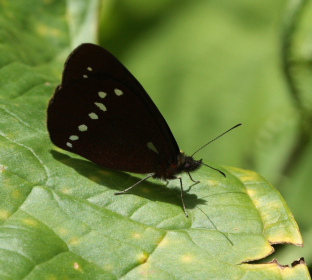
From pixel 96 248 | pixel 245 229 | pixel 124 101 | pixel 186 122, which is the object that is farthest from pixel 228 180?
pixel 186 122

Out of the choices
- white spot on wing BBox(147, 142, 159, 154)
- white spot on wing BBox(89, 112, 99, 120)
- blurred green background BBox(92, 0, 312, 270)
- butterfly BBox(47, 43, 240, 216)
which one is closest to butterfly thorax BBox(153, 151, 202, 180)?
butterfly BBox(47, 43, 240, 216)

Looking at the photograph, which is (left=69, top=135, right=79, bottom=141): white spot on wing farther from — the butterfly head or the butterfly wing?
the butterfly head

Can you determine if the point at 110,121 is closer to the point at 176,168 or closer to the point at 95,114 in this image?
the point at 95,114

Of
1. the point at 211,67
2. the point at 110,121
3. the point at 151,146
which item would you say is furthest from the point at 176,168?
the point at 211,67

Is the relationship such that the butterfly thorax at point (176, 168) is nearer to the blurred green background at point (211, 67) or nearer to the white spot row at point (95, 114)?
the white spot row at point (95, 114)

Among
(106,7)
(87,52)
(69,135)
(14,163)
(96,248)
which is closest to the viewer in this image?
(96,248)

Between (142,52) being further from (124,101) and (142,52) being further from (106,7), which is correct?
(124,101)
